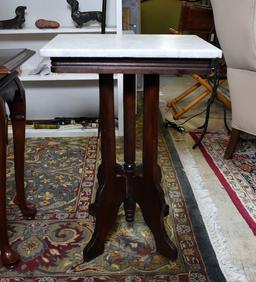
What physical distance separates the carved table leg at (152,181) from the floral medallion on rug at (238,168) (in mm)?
393

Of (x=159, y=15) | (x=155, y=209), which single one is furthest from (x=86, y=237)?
(x=159, y=15)

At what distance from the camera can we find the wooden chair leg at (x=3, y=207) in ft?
3.23

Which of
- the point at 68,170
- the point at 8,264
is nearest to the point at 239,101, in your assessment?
the point at 68,170

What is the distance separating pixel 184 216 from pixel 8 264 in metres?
0.67

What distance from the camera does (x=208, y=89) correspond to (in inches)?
104

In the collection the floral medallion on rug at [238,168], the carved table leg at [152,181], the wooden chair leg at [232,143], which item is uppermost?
the carved table leg at [152,181]

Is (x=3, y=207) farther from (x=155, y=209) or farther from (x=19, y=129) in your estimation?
(x=155, y=209)

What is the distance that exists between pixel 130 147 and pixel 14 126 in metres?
0.43

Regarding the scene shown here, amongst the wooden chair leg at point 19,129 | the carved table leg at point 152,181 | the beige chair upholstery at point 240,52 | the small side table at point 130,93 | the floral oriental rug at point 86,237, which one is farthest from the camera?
the beige chair upholstery at point 240,52

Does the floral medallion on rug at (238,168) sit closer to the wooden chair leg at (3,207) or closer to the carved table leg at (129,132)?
the carved table leg at (129,132)

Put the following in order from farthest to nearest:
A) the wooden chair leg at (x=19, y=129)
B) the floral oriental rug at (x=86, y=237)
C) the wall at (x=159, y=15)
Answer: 1. the wall at (x=159, y=15)
2. the wooden chair leg at (x=19, y=129)
3. the floral oriental rug at (x=86, y=237)

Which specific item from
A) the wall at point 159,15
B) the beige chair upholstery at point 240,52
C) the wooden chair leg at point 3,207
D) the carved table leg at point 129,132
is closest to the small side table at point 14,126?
the wooden chair leg at point 3,207

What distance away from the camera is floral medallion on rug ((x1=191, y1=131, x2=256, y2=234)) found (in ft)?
4.79

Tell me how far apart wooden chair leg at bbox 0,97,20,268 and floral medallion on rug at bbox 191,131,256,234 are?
871 millimetres
